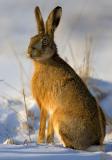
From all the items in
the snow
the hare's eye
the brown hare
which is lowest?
the snow

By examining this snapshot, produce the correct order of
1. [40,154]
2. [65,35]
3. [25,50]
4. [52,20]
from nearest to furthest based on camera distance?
1. [40,154]
2. [52,20]
3. [25,50]
4. [65,35]

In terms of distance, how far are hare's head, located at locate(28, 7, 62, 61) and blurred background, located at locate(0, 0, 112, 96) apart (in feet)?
3.17

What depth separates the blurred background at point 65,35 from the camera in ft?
31.0

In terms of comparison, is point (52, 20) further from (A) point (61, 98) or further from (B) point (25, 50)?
(B) point (25, 50)

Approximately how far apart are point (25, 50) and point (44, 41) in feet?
5.97

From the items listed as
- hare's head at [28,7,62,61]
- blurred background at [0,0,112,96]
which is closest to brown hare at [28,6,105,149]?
hare's head at [28,7,62,61]

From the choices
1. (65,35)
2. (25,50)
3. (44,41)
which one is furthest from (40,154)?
(65,35)

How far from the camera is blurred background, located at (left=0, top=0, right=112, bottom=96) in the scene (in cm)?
944

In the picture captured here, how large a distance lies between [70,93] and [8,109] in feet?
5.73

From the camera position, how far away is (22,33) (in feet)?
35.0

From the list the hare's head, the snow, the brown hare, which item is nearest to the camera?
the snow

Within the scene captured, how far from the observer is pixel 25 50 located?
924 cm

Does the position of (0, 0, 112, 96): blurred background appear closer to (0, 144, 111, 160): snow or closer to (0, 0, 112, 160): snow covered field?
(0, 0, 112, 160): snow covered field

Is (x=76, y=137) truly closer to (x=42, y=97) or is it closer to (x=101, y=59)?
(x=42, y=97)
